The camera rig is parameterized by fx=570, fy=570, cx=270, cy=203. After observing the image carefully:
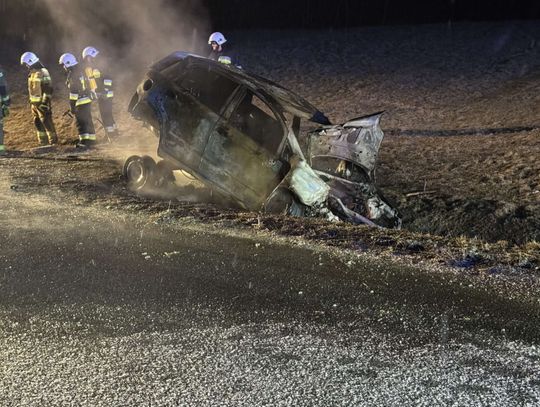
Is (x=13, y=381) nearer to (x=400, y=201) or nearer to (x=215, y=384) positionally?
(x=215, y=384)

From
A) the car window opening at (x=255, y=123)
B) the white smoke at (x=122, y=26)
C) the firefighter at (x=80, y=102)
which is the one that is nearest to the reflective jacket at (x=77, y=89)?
the firefighter at (x=80, y=102)

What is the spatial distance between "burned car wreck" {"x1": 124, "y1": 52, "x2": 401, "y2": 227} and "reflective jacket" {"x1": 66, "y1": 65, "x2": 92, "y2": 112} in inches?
171

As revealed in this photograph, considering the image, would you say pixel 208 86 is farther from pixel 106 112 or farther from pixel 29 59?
pixel 29 59

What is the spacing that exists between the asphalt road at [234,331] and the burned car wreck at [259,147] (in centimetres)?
144

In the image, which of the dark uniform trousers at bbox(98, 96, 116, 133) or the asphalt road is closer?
the asphalt road

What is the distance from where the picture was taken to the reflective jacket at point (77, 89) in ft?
39.3

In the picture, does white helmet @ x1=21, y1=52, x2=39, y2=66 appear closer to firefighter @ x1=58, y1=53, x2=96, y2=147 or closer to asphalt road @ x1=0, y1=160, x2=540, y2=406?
firefighter @ x1=58, y1=53, x2=96, y2=147

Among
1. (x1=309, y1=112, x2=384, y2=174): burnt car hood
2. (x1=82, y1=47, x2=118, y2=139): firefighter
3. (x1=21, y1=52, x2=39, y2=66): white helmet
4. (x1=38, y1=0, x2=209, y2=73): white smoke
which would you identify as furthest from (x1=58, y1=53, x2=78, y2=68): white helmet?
(x1=38, y1=0, x2=209, y2=73): white smoke

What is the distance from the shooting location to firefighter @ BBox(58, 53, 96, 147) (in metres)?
12.0

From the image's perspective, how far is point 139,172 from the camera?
8703 mm

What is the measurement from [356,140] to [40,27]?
66.0 ft

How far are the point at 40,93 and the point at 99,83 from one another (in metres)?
1.23

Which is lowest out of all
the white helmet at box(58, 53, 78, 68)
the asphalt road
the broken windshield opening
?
the asphalt road

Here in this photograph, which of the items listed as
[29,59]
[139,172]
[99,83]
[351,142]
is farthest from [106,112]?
[351,142]
